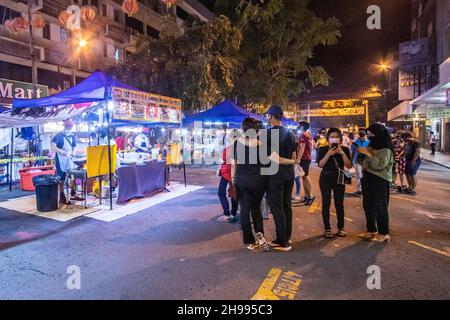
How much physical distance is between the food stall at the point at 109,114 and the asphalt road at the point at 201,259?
1475 millimetres

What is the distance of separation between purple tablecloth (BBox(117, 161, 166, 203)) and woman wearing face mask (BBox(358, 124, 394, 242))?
5.54m

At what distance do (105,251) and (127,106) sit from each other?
4.15 meters

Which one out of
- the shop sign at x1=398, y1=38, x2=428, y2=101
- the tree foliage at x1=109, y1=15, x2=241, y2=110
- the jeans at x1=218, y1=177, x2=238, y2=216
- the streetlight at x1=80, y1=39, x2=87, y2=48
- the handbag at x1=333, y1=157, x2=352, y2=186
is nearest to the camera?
the handbag at x1=333, y1=157, x2=352, y2=186

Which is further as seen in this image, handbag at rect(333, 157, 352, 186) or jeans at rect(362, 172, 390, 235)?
handbag at rect(333, 157, 352, 186)

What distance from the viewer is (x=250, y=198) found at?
15.0ft

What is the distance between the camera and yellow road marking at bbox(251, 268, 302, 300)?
3363 mm

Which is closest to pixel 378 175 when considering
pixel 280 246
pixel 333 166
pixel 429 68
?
pixel 333 166

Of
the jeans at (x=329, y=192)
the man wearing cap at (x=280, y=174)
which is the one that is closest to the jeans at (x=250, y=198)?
the man wearing cap at (x=280, y=174)

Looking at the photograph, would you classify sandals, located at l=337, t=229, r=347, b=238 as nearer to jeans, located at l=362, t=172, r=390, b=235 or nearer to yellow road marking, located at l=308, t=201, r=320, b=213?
jeans, located at l=362, t=172, r=390, b=235

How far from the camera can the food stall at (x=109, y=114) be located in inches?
283

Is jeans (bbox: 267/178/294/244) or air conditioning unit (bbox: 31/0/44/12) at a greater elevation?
air conditioning unit (bbox: 31/0/44/12)

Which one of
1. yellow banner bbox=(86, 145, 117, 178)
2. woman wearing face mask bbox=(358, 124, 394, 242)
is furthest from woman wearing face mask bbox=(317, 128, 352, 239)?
yellow banner bbox=(86, 145, 117, 178)

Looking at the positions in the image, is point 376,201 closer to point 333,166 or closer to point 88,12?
point 333,166
